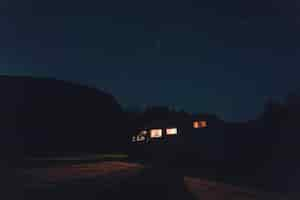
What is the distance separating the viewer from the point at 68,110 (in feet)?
137

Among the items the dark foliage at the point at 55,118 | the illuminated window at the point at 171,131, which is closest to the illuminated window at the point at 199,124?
the illuminated window at the point at 171,131

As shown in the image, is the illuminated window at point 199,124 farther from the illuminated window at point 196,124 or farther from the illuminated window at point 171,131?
the illuminated window at point 171,131

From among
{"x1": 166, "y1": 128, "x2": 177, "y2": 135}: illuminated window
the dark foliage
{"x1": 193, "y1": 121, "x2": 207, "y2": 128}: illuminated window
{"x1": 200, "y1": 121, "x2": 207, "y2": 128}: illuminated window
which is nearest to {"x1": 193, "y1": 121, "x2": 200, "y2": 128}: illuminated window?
{"x1": 193, "y1": 121, "x2": 207, "y2": 128}: illuminated window

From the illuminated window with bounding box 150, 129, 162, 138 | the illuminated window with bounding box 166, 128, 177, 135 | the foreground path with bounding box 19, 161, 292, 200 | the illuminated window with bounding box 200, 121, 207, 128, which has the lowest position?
the foreground path with bounding box 19, 161, 292, 200

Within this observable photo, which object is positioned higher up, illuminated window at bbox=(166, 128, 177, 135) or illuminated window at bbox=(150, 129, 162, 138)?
illuminated window at bbox=(166, 128, 177, 135)

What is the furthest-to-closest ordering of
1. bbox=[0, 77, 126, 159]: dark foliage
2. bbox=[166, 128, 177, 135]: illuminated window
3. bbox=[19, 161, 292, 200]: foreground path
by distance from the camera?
bbox=[0, 77, 126, 159]: dark foliage < bbox=[166, 128, 177, 135]: illuminated window < bbox=[19, 161, 292, 200]: foreground path

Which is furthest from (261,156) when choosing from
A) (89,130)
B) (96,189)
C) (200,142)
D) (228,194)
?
(89,130)

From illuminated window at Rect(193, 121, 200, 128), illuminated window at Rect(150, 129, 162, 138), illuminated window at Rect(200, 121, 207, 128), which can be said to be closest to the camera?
illuminated window at Rect(200, 121, 207, 128)

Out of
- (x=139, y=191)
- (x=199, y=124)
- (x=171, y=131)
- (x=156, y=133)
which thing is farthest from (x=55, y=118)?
(x=139, y=191)

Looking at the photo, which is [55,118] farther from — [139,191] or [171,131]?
[139,191]

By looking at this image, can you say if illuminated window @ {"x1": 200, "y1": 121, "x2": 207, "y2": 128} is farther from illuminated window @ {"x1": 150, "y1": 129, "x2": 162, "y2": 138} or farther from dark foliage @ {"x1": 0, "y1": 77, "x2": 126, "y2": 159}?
dark foliage @ {"x1": 0, "y1": 77, "x2": 126, "y2": 159}

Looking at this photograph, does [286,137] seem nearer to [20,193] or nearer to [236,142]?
[236,142]

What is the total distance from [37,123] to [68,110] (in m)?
5.64

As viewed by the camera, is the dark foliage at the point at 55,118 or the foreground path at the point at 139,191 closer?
the foreground path at the point at 139,191
